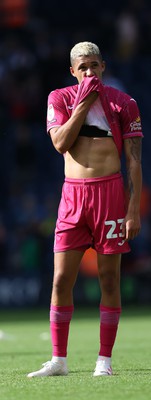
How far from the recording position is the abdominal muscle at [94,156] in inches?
281

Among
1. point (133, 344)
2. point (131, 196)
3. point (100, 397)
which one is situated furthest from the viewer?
point (133, 344)

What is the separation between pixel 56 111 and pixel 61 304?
1.21 metres

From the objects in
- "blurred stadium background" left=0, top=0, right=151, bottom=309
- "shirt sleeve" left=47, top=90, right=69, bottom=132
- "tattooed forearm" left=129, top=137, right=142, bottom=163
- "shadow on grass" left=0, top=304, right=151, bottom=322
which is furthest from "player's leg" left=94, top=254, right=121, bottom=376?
"blurred stadium background" left=0, top=0, right=151, bottom=309

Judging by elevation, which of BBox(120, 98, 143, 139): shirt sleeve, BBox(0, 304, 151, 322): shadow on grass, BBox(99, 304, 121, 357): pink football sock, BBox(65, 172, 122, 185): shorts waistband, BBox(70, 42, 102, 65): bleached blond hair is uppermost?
BBox(70, 42, 102, 65): bleached blond hair

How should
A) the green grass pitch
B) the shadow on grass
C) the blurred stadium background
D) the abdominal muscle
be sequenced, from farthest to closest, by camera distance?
1. the blurred stadium background
2. the shadow on grass
3. the abdominal muscle
4. the green grass pitch

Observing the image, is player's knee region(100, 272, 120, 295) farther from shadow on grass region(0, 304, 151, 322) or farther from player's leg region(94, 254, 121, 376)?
shadow on grass region(0, 304, 151, 322)

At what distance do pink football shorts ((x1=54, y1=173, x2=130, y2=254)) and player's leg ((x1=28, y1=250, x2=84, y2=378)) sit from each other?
2.8 inches

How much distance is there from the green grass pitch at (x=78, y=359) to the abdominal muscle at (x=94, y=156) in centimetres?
128

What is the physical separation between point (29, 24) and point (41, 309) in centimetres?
521

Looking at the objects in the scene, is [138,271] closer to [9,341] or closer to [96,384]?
[9,341]

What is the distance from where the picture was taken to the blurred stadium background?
59.3ft

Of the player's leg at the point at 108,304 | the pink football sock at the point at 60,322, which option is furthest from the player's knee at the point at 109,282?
the pink football sock at the point at 60,322

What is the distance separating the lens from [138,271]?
17.4 metres

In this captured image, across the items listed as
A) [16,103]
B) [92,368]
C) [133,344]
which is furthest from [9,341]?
[16,103]
